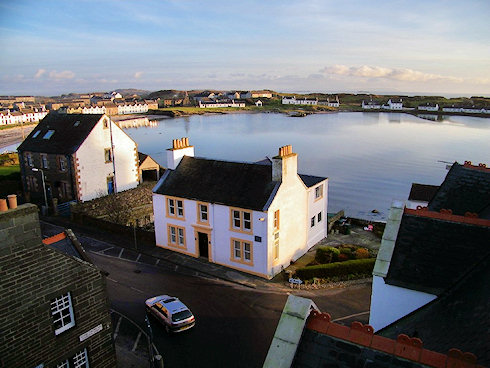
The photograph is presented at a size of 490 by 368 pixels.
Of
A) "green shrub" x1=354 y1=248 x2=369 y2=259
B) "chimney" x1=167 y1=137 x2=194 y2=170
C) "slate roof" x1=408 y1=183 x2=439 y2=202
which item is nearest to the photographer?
"green shrub" x1=354 y1=248 x2=369 y2=259

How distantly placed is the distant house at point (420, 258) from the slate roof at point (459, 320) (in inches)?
11.2

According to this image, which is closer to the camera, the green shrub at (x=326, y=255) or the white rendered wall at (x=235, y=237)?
the white rendered wall at (x=235, y=237)

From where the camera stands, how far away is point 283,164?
25156 mm

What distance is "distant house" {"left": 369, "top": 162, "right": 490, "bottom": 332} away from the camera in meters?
10.9

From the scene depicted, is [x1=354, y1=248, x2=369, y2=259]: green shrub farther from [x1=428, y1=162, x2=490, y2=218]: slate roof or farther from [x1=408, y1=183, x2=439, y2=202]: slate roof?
[x1=428, y1=162, x2=490, y2=218]: slate roof

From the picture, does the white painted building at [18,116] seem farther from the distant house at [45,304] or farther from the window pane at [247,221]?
the distant house at [45,304]

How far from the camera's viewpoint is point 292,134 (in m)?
129

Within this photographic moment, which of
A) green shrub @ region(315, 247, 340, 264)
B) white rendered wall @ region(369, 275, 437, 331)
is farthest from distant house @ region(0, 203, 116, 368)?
green shrub @ region(315, 247, 340, 264)

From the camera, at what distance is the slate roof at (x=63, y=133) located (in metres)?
40.4

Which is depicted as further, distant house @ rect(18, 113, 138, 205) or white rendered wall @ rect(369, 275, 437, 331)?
distant house @ rect(18, 113, 138, 205)

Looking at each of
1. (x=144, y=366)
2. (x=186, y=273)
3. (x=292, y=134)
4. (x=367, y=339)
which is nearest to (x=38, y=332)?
(x=144, y=366)

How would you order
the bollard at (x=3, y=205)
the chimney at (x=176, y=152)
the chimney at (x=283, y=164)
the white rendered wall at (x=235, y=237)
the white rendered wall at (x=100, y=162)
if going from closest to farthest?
the bollard at (x=3, y=205), the white rendered wall at (x=235, y=237), the chimney at (x=283, y=164), the chimney at (x=176, y=152), the white rendered wall at (x=100, y=162)

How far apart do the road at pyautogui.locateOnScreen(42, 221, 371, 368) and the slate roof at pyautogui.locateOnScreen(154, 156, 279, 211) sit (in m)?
5.34

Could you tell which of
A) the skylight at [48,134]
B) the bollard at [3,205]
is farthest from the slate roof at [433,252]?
the skylight at [48,134]
